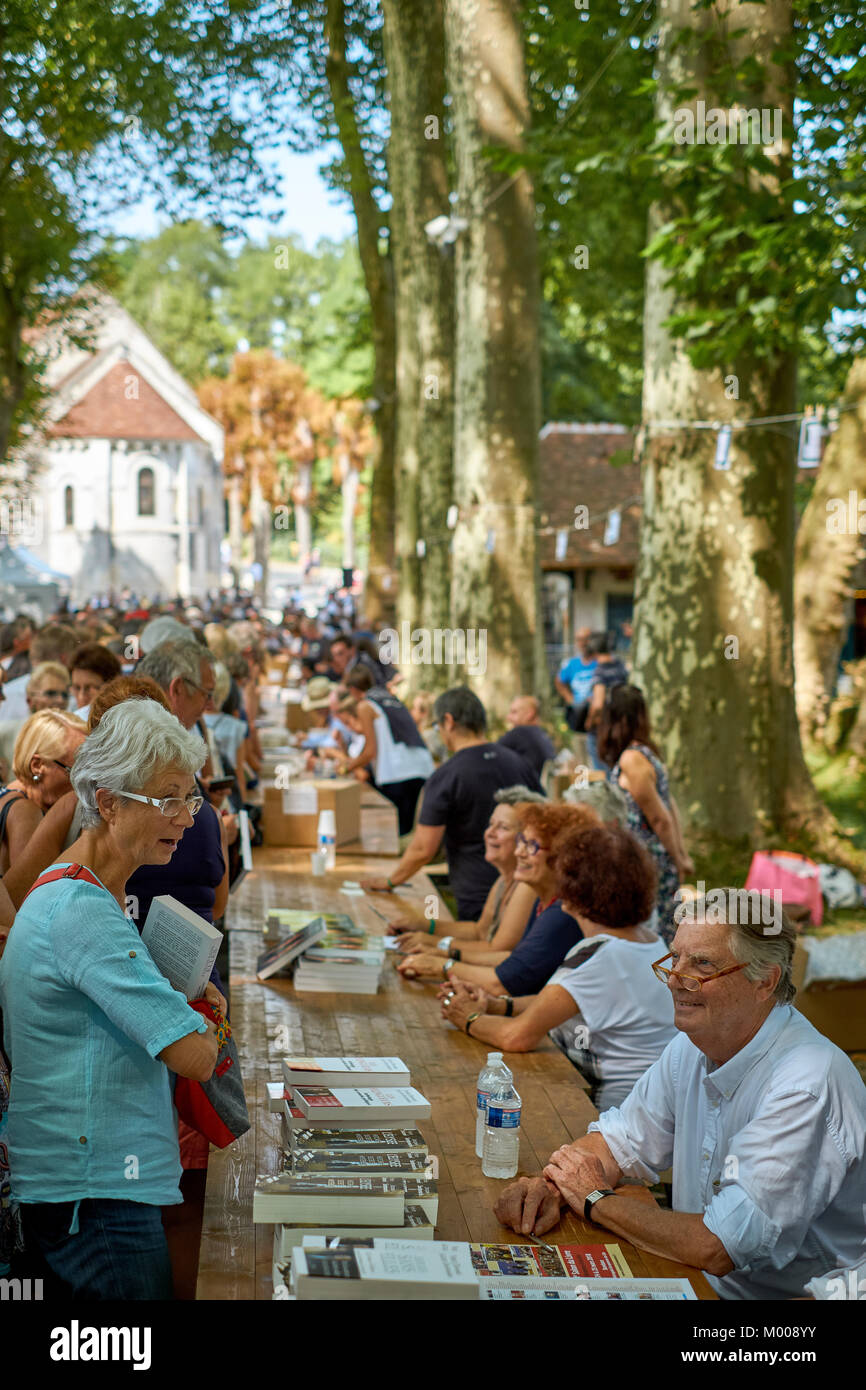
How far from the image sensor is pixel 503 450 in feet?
39.3

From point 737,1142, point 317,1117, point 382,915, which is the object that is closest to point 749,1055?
point 737,1142

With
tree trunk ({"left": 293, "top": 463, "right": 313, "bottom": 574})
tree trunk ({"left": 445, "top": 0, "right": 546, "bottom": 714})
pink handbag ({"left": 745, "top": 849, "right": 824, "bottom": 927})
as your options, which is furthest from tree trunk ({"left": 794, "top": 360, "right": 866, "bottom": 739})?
tree trunk ({"left": 293, "top": 463, "right": 313, "bottom": 574})

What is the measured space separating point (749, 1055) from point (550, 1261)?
25.0 inches

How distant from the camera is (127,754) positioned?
3064mm

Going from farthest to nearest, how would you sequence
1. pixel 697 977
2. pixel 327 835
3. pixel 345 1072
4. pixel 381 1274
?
pixel 327 835 → pixel 345 1072 → pixel 697 977 → pixel 381 1274

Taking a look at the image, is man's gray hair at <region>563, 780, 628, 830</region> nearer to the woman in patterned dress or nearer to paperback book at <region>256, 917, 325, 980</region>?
paperback book at <region>256, 917, 325, 980</region>

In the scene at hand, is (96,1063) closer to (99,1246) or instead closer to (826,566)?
(99,1246)

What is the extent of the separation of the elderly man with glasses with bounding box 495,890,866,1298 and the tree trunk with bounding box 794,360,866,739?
12439 millimetres

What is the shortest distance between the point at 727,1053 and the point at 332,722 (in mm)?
10243

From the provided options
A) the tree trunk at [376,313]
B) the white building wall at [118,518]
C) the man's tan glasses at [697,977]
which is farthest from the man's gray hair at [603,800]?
the white building wall at [118,518]

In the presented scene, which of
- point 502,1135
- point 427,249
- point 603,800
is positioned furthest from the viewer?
point 427,249

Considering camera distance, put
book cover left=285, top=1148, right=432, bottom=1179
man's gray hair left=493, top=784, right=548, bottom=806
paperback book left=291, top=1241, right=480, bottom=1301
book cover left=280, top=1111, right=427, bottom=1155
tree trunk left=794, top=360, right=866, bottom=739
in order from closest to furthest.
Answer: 1. paperback book left=291, top=1241, right=480, bottom=1301
2. book cover left=285, top=1148, right=432, bottom=1179
3. book cover left=280, top=1111, right=427, bottom=1155
4. man's gray hair left=493, top=784, right=548, bottom=806
5. tree trunk left=794, top=360, right=866, bottom=739

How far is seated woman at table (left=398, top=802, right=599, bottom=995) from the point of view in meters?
A: 4.90

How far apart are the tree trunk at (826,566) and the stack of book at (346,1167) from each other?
41.5 ft
